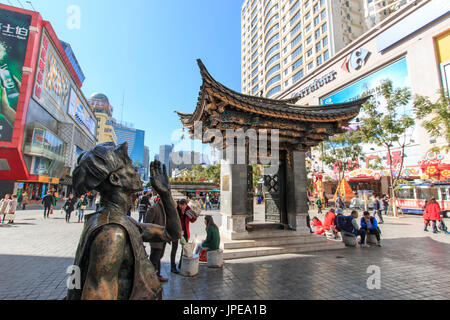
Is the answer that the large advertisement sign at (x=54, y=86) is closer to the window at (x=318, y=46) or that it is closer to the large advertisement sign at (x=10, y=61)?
the large advertisement sign at (x=10, y=61)

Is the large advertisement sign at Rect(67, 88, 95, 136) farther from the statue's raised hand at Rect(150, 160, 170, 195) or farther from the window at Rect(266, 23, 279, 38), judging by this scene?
the statue's raised hand at Rect(150, 160, 170, 195)

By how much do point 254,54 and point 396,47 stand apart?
39.1 m

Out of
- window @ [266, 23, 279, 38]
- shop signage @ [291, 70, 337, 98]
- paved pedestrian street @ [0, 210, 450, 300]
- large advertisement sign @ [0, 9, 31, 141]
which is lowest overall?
paved pedestrian street @ [0, 210, 450, 300]

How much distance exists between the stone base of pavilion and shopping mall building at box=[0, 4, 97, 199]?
26.6 meters

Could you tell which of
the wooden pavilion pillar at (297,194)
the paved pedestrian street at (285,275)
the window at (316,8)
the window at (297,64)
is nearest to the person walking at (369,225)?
the paved pedestrian street at (285,275)

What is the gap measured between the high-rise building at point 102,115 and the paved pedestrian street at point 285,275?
67.9 meters

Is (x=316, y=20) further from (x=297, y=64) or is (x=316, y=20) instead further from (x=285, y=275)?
(x=285, y=275)

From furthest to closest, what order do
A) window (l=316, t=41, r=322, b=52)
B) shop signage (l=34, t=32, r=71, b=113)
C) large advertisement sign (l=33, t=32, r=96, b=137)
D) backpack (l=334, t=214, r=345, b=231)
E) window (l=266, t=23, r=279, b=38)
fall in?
window (l=266, t=23, r=279, b=38)
window (l=316, t=41, r=322, b=52)
large advertisement sign (l=33, t=32, r=96, b=137)
shop signage (l=34, t=32, r=71, b=113)
backpack (l=334, t=214, r=345, b=231)

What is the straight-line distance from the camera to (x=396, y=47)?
26.2 metres

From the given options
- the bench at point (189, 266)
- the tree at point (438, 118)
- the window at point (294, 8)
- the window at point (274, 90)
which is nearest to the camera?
the bench at point (189, 266)

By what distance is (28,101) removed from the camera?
24.1 metres

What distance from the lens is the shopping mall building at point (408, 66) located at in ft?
69.6

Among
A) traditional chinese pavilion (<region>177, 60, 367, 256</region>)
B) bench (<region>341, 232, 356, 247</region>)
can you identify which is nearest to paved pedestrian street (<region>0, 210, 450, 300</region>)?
bench (<region>341, 232, 356, 247</region>)

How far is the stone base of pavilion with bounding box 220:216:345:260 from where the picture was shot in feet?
22.0
